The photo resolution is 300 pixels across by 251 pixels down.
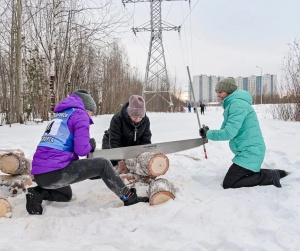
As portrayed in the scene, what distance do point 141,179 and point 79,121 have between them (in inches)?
52.5

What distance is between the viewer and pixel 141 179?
375 centimetres

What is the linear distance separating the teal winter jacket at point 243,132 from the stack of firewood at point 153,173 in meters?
0.71

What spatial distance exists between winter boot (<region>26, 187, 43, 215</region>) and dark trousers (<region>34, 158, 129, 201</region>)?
85 mm

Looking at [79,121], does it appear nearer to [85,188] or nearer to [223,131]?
[85,188]

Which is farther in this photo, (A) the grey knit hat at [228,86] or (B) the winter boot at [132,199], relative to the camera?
(A) the grey knit hat at [228,86]

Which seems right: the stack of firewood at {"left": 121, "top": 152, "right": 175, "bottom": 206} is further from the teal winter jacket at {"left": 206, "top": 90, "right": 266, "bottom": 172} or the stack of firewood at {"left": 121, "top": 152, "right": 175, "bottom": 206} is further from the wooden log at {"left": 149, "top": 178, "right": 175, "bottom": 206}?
the teal winter jacket at {"left": 206, "top": 90, "right": 266, "bottom": 172}

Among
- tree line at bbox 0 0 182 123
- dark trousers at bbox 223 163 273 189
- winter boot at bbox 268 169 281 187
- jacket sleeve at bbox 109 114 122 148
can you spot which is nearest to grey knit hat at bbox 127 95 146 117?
jacket sleeve at bbox 109 114 122 148

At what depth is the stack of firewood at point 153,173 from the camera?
296 centimetres

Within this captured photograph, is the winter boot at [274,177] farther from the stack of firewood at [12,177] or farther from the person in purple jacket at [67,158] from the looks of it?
the stack of firewood at [12,177]

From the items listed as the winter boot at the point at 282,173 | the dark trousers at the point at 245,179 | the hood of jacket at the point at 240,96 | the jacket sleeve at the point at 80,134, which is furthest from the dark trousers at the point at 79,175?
the winter boot at the point at 282,173

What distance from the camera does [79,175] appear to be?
2873 millimetres

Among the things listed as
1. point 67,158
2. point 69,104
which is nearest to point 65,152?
point 67,158

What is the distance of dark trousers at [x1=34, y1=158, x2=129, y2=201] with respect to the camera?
2.82 meters

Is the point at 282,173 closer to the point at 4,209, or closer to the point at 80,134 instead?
the point at 80,134
